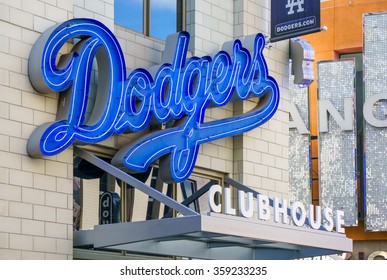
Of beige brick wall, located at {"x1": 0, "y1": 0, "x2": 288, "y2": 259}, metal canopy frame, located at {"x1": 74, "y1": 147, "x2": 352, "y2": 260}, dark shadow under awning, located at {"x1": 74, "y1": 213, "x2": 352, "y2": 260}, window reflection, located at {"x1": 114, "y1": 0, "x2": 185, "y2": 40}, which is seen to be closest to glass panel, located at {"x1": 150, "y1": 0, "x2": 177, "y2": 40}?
window reflection, located at {"x1": 114, "y1": 0, "x2": 185, "y2": 40}

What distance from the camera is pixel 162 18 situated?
24.5 m

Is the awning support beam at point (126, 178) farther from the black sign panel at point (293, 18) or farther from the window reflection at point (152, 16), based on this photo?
the black sign panel at point (293, 18)

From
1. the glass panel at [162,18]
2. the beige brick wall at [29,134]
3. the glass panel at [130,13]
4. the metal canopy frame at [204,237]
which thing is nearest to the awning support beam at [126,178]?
the metal canopy frame at [204,237]

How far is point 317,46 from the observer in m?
38.2

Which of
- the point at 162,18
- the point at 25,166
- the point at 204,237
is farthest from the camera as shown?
the point at 162,18

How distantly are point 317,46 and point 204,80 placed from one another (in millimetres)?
15496

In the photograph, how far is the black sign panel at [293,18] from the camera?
81.2ft

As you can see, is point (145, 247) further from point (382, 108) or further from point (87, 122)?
point (382, 108)

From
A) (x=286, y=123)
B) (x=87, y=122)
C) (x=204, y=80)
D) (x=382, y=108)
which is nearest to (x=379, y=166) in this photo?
(x=382, y=108)

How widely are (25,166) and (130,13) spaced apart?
4.72 metres

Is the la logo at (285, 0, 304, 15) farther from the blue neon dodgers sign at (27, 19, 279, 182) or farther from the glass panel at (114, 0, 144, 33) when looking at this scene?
the glass panel at (114, 0, 144, 33)

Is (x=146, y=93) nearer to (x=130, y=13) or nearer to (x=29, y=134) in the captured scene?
(x=130, y=13)

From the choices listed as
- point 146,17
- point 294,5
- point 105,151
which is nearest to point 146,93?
point 105,151
